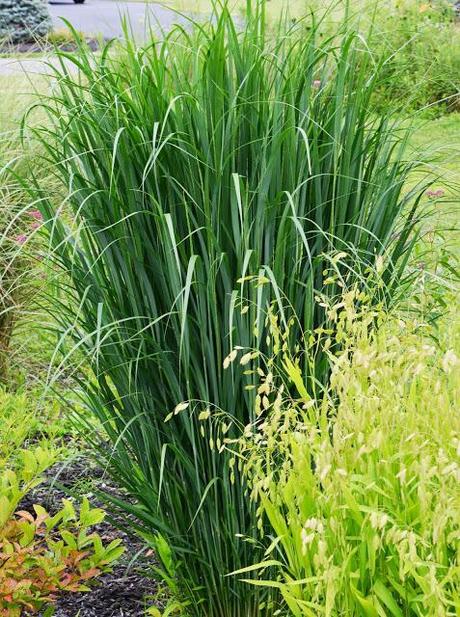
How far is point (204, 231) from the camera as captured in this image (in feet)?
8.13

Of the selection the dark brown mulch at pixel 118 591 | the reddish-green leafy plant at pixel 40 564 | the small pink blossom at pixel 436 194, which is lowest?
the dark brown mulch at pixel 118 591

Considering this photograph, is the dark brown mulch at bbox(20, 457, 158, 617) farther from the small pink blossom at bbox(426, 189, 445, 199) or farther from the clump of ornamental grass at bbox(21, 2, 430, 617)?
the small pink blossom at bbox(426, 189, 445, 199)

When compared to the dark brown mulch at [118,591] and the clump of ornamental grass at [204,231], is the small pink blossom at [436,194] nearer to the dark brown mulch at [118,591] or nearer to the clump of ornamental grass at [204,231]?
the clump of ornamental grass at [204,231]

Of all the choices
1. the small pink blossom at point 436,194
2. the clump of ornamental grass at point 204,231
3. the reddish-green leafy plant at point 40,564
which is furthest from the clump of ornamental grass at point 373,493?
the small pink blossom at point 436,194

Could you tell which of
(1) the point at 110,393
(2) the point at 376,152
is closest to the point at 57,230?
(1) the point at 110,393

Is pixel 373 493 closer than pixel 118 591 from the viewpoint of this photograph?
Yes

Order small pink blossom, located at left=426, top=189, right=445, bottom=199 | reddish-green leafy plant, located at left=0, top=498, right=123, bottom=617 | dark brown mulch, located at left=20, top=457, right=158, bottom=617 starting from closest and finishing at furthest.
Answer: reddish-green leafy plant, located at left=0, top=498, right=123, bottom=617 → dark brown mulch, located at left=20, top=457, right=158, bottom=617 → small pink blossom, located at left=426, top=189, right=445, bottom=199

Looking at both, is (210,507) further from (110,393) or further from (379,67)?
(379,67)

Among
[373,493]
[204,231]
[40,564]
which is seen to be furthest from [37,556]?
[373,493]

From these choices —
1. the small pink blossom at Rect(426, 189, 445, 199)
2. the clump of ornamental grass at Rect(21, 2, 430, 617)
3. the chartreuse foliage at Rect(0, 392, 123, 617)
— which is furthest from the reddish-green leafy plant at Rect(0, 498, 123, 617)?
the small pink blossom at Rect(426, 189, 445, 199)

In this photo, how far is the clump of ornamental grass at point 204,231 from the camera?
2422mm

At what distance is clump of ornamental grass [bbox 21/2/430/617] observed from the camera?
242 centimetres

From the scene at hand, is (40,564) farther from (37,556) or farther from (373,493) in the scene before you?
(373,493)

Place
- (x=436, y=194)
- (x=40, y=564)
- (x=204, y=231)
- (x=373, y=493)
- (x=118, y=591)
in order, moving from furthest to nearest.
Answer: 1. (x=436, y=194)
2. (x=118, y=591)
3. (x=40, y=564)
4. (x=204, y=231)
5. (x=373, y=493)
